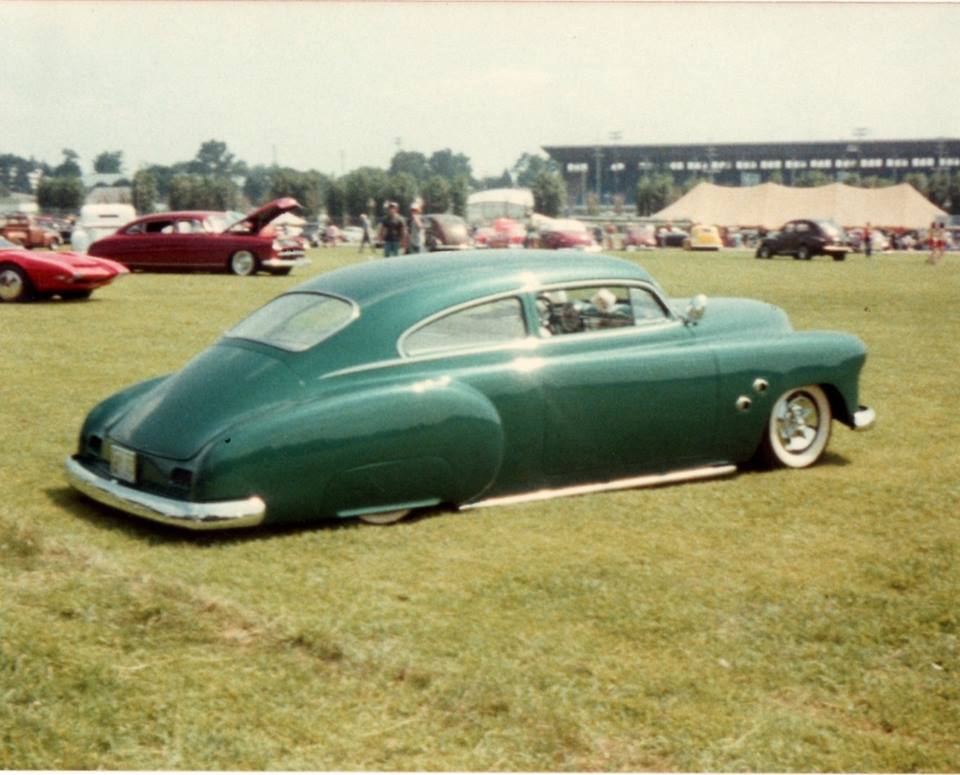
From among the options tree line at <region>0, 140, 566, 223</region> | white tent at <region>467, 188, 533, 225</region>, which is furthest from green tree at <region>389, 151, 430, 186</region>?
white tent at <region>467, 188, 533, 225</region>

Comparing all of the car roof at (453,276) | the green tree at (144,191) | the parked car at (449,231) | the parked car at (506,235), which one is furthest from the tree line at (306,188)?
the car roof at (453,276)

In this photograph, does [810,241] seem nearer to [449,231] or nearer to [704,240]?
[449,231]

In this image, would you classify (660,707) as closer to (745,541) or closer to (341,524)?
(745,541)

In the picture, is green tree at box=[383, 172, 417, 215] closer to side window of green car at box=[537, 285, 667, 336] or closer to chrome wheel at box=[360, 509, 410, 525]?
side window of green car at box=[537, 285, 667, 336]

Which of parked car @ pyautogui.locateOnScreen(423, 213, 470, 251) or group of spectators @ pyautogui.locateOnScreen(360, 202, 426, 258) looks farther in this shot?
parked car @ pyautogui.locateOnScreen(423, 213, 470, 251)

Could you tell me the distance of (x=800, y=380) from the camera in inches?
265

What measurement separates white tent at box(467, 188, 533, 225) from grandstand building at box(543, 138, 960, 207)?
45.1 feet

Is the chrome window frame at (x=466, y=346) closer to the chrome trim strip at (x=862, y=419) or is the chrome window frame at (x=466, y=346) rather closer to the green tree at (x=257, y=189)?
the chrome trim strip at (x=862, y=419)

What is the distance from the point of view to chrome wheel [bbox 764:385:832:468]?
677cm

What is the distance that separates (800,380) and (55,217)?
154 ft

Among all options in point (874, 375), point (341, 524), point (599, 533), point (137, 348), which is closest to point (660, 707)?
point (599, 533)

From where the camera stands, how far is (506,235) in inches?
1880

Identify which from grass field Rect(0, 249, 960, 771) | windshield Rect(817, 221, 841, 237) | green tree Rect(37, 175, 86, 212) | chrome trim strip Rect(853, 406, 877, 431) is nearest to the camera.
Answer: grass field Rect(0, 249, 960, 771)

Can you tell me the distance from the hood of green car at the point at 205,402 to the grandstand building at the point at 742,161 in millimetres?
37037
